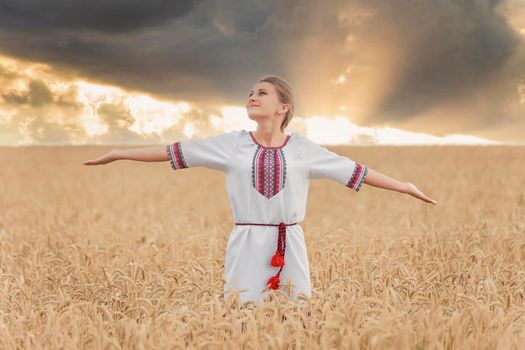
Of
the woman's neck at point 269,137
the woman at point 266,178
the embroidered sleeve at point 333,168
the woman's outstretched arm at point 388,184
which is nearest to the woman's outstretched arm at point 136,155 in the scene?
the woman at point 266,178

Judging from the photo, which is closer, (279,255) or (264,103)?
(279,255)

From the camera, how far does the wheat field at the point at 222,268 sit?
10.8ft

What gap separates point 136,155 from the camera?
12.7 feet

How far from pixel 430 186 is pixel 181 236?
9629 millimetres

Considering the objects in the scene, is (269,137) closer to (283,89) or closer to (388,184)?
(283,89)

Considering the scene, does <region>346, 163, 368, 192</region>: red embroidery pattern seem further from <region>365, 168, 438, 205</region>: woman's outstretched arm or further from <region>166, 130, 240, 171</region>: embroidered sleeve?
<region>166, 130, 240, 171</region>: embroidered sleeve

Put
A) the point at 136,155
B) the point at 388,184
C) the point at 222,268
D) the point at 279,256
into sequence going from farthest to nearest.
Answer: the point at 222,268
the point at 388,184
the point at 136,155
the point at 279,256

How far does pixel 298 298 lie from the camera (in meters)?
3.82

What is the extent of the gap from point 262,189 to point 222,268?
7.03ft

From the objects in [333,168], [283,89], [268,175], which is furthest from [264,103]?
[333,168]

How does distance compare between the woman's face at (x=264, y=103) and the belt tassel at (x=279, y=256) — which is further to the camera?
the woman's face at (x=264, y=103)

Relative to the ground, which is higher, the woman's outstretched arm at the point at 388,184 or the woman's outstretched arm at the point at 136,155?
the woman's outstretched arm at the point at 136,155

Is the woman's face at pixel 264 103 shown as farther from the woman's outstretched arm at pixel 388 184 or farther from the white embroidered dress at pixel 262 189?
the woman's outstretched arm at pixel 388 184

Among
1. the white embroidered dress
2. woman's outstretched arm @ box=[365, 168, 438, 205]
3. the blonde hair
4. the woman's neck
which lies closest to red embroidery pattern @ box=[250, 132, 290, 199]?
the white embroidered dress
